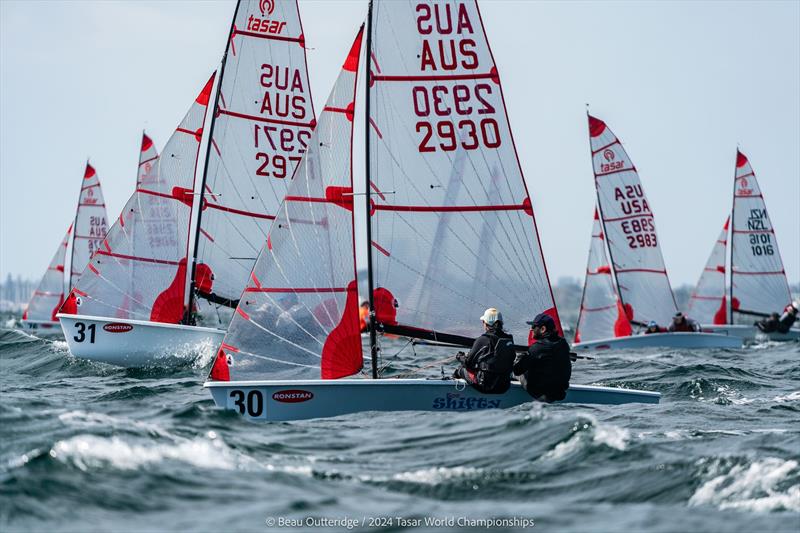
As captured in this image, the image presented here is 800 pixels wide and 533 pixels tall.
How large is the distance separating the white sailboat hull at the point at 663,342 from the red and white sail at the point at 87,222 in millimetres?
21103

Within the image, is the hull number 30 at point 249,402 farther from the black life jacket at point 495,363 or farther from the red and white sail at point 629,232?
the red and white sail at point 629,232

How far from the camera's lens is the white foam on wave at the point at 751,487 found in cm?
777

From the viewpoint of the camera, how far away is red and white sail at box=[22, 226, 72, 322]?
4712cm

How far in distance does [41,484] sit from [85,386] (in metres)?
8.49

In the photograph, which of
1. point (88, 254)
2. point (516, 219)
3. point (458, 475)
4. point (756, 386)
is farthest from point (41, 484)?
point (88, 254)

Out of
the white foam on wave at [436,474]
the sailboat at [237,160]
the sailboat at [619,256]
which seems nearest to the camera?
the white foam on wave at [436,474]

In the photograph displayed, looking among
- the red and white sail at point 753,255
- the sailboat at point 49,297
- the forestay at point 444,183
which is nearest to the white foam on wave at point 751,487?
the forestay at point 444,183

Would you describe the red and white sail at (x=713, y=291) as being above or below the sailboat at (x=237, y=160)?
below

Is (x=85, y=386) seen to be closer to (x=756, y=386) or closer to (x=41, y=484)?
(x=41, y=484)

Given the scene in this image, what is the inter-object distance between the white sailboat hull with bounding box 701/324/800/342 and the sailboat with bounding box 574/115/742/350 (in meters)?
6.29

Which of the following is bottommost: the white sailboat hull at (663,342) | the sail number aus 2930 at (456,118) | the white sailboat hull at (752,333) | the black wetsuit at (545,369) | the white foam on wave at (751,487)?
the white sailboat hull at (752,333)

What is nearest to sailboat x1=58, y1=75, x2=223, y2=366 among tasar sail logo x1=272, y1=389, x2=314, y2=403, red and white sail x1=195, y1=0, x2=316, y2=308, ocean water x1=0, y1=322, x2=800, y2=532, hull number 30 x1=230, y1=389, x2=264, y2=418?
red and white sail x1=195, y1=0, x2=316, y2=308

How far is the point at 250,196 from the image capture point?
2233 centimetres

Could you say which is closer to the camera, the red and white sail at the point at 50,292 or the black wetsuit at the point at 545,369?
the black wetsuit at the point at 545,369
